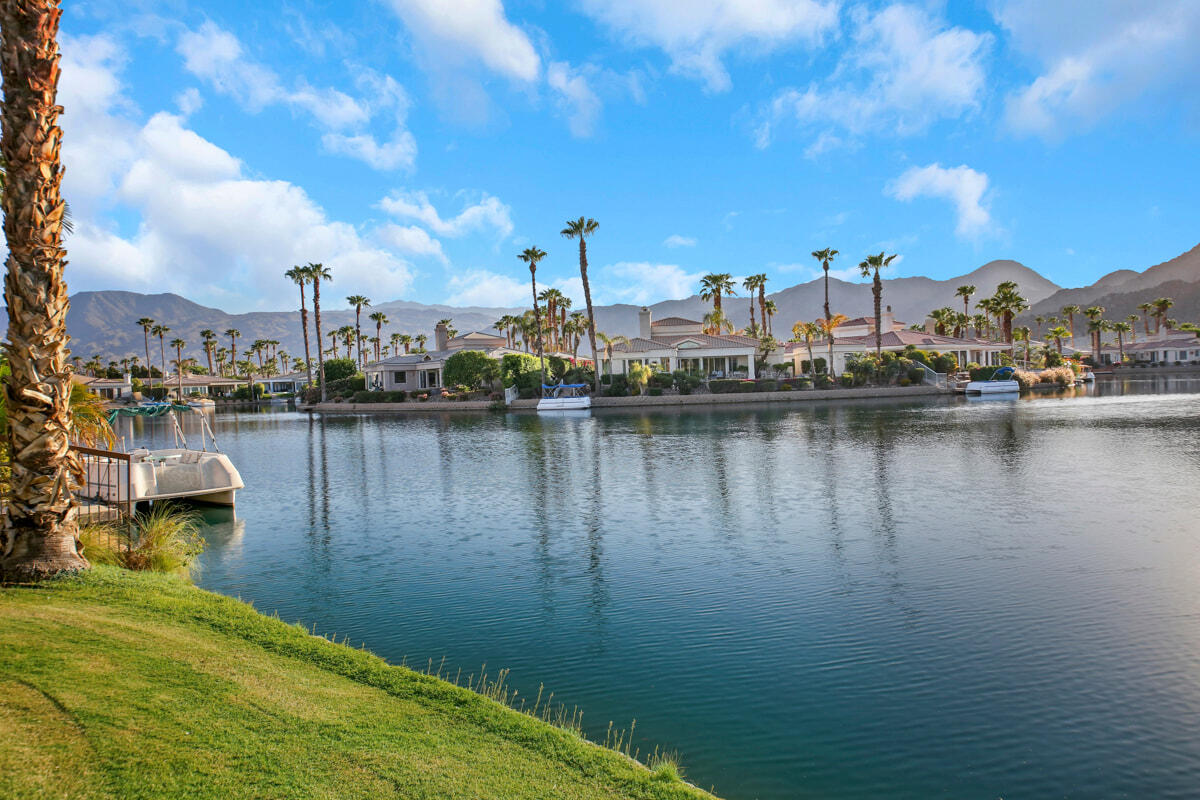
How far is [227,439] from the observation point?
145ft

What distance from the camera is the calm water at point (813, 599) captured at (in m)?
6.45

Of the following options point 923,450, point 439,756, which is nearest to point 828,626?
point 439,756

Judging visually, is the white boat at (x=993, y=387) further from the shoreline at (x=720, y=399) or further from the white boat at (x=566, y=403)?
the white boat at (x=566, y=403)

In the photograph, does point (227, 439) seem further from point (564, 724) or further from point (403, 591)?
point (564, 724)

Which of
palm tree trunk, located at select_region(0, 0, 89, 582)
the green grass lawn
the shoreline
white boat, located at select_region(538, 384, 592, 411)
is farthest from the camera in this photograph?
the shoreline

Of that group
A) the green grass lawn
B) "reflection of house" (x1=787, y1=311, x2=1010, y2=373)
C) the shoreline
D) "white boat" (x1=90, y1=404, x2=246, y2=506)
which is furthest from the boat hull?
the green grass lawn

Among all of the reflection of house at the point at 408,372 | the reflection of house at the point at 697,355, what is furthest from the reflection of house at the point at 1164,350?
the reflection of house at the point at 408,372

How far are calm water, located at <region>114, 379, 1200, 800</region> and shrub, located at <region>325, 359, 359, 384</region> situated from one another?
69.6 meters

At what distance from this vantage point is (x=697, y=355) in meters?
71.6

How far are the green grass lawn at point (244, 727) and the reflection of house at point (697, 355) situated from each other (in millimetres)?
62139

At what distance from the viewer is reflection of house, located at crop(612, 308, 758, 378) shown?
231 feet

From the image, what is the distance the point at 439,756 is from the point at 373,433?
42.0m

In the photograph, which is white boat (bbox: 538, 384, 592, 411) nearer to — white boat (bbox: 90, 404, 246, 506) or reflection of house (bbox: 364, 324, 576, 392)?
reflection of house (bbox: 364, 324, 576, 392)

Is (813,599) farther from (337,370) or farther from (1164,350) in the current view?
(1164,350)
